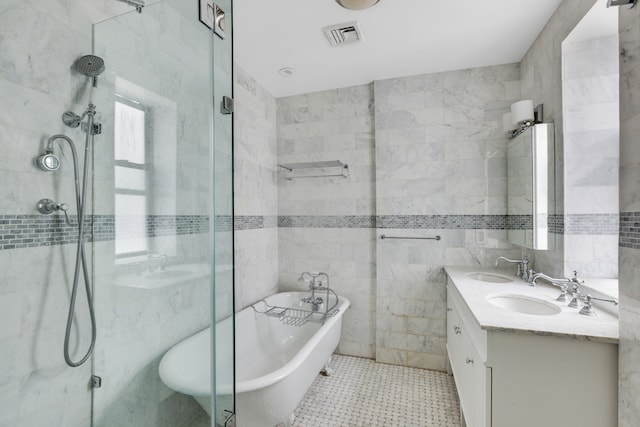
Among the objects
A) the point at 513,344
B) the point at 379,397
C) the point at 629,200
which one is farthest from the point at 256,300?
the point at 629,200

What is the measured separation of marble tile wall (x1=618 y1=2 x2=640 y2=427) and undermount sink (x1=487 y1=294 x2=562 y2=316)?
0.48 meters

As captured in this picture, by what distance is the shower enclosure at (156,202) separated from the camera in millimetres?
1292

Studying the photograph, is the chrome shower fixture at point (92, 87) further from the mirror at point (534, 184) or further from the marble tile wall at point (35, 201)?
the mirror at point (534, 184)

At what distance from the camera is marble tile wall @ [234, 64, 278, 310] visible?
2600 millimetres

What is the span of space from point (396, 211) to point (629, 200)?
68.0 inches

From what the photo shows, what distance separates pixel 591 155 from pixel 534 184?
0.34m

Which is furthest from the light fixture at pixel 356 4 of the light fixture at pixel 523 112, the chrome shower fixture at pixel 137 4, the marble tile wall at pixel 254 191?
the light fixture at pixel 523 112

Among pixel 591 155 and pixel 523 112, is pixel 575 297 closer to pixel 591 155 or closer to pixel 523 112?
pixel 591 155

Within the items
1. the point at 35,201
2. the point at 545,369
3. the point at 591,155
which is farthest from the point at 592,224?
the point at 35,201

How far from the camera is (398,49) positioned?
2.35m

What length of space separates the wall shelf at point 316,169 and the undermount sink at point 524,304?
1675 millimetres

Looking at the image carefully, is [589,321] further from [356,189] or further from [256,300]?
[256,300]

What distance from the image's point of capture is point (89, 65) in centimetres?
125

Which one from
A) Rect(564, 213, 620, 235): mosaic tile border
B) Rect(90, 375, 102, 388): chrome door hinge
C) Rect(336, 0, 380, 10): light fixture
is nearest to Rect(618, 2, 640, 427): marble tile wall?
Rect(564, 213, 620, 235): mosaic tile border
